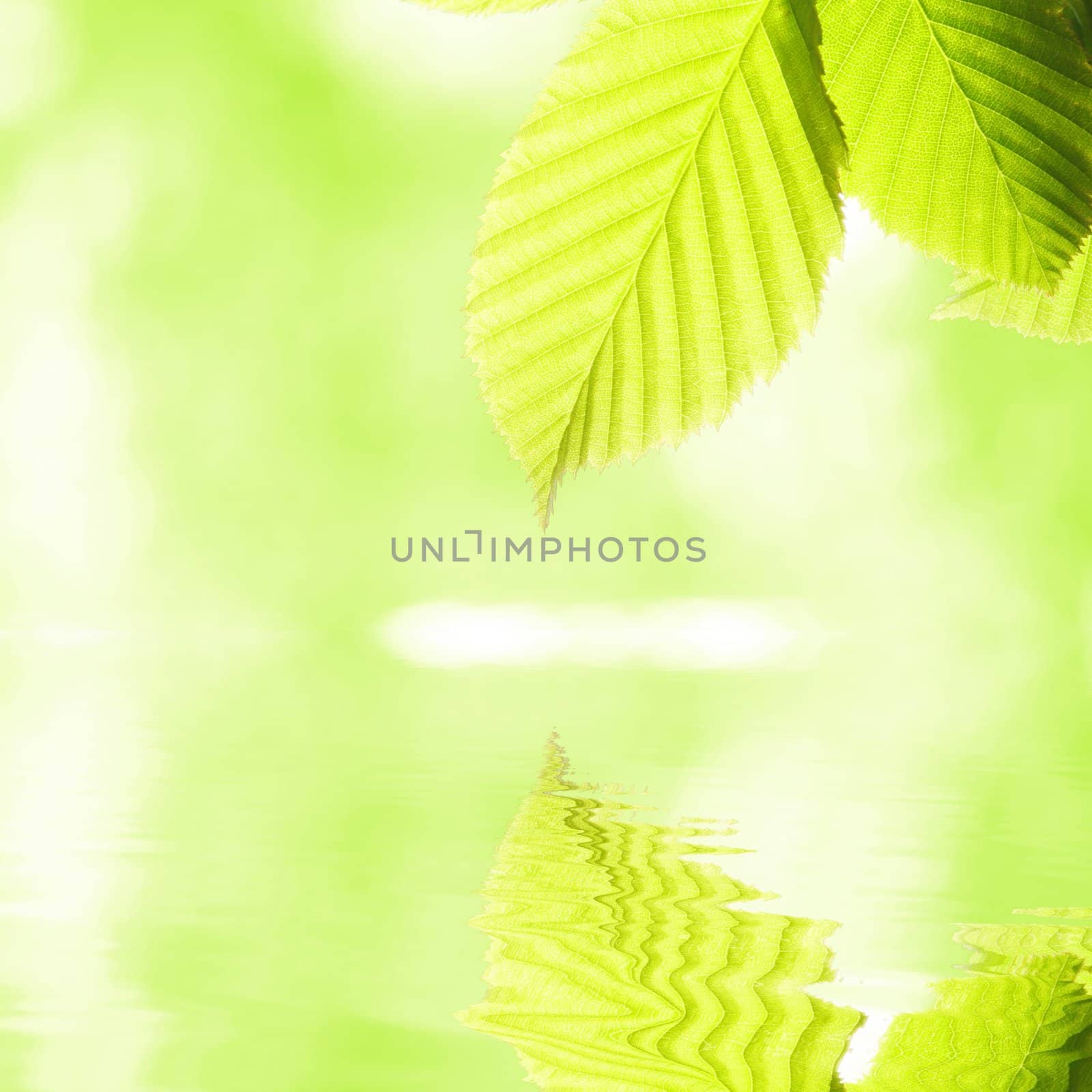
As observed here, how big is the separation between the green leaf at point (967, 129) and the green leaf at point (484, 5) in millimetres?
24

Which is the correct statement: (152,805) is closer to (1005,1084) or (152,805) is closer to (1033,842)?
(1033,842)

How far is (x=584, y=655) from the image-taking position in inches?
110

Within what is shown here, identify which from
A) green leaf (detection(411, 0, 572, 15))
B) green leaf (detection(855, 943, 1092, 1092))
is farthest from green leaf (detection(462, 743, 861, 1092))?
green leaf (detection(411, 0, 572, 15))

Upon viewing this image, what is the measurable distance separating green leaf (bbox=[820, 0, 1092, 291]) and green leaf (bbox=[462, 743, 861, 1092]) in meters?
0.10

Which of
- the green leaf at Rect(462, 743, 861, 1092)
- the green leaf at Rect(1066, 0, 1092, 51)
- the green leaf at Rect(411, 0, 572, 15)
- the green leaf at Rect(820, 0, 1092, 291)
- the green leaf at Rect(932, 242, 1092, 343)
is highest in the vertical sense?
the green leaf at Rect(411, 0, 572, 15)

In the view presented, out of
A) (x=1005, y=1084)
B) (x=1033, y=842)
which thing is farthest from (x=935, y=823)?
(x=1005, y=1084)

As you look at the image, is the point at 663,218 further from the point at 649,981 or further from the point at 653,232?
the point at 649,981

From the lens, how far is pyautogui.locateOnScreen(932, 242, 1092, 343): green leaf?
0.40ft

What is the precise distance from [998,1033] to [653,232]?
133mm

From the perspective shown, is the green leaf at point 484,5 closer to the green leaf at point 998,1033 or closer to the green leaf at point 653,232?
the green leaf at point 653,232

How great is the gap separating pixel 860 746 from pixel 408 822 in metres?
0.60

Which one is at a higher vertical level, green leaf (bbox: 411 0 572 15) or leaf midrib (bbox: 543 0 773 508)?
green leaf (bbox: 411 0 572 15)

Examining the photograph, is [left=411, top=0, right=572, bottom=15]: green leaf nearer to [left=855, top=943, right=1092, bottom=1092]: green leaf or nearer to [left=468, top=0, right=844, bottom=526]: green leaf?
[left=468, top=0, right=844, bottom=526]: green leaf

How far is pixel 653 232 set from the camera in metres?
0.11
